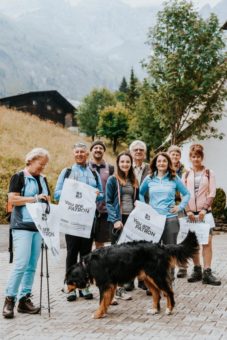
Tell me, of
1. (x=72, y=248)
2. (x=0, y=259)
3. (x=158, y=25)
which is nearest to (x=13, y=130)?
(x=158, y=25)

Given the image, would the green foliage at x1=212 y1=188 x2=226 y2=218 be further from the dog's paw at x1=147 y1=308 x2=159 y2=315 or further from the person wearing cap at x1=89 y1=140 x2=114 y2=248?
the dog's paw at x1=147 y1=308 x2=159 y2=315

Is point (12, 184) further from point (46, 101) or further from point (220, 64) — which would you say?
point (46, 101)

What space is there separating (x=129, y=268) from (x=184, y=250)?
782 millimetres

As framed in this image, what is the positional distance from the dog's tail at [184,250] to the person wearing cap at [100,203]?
5.76ft

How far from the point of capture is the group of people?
6.80 meters

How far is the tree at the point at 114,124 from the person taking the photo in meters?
74.6

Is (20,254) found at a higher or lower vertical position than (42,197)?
lower

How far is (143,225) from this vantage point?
7977mm

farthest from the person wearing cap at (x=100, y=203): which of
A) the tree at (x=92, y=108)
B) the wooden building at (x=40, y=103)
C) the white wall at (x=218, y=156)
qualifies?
the tree at (x=92, y=108)

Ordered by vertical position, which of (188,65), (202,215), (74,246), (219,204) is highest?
(188,65)

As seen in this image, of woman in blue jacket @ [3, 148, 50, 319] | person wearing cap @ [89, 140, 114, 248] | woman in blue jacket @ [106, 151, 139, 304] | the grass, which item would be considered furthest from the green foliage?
woman in blue jacket @ [3, 148, 50, 319]

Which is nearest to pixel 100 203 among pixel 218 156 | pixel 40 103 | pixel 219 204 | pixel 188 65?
pixel 219 204

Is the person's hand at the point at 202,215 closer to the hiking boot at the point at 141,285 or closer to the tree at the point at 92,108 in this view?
the hiking boot at the point at 141,285

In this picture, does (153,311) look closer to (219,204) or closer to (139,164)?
(139,164)
